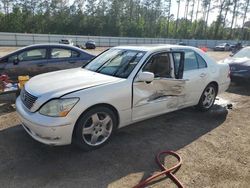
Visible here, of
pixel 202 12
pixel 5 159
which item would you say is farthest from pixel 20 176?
pixel 202 12

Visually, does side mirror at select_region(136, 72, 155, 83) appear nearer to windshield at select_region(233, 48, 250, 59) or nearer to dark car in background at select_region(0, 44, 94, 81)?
dark car in background at select_region(0, 44, 94, 81)

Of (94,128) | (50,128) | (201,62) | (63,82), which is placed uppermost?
(201,62)

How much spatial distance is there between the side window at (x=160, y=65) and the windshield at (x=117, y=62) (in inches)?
8.5

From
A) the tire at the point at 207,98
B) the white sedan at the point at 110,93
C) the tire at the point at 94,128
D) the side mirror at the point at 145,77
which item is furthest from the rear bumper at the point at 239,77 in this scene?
the tire at the point at 94,128

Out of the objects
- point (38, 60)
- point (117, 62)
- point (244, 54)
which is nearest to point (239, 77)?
point (244, 54)

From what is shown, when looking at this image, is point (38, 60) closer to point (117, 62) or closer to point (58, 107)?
point (117, 62)

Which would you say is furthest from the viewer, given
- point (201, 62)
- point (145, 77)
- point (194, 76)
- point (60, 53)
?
point (60, 53)

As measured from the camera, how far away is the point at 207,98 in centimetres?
596

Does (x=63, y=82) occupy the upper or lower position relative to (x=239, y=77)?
upper

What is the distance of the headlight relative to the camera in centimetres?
353

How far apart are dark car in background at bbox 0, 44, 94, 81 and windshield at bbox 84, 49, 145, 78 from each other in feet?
9.82

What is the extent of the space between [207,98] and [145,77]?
2.39 meters

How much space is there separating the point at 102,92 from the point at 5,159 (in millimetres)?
1689

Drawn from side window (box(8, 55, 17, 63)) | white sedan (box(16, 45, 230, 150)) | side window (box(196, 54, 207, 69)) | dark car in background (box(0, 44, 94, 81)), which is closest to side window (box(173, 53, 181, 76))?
white sedan (box(16, 45, 230, 150))
